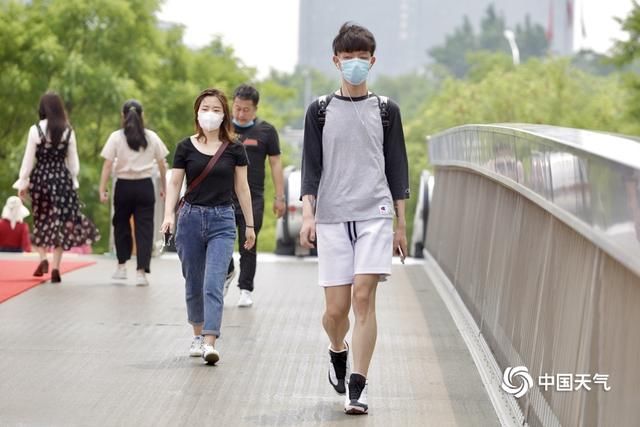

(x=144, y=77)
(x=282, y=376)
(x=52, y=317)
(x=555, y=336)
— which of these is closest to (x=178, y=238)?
(x=282, y=376)

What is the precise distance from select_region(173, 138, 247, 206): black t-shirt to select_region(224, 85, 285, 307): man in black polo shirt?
2946 mm

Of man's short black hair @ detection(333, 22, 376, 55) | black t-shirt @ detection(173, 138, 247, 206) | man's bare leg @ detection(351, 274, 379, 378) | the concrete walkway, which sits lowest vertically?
the concrete walkway

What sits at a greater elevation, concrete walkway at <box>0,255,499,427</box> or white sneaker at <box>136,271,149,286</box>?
concrete walkway at <box>0,255,499,427</box>

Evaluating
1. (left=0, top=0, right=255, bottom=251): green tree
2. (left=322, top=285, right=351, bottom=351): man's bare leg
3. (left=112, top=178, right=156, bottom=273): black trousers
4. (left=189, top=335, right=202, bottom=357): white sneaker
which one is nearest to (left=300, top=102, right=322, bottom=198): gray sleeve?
(left=322, top=285, right=351, bottom=351): man's bare leg

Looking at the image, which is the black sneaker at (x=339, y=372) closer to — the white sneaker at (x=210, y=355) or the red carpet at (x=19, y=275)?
the white sneaker at (x=210, y=355)

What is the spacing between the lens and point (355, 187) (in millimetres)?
8617

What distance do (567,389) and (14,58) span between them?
49.6 m

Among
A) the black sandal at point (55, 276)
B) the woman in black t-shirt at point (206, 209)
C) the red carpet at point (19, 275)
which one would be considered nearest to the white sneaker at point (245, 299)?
the red carpet at point (19, 275)

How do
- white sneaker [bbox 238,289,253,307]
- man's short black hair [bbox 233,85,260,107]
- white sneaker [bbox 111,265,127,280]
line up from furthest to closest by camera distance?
white sneaker [bbox 111,265,127,280] → white sneaker [bbox 238,289,253,307] → man's short black hair [bbox 233,85,260,107]

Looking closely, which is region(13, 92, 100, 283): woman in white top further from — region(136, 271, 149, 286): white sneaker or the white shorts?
the white shorts

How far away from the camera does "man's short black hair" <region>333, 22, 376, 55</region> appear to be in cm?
850

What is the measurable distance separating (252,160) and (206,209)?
11.3ft

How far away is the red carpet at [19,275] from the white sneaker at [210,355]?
3736mm

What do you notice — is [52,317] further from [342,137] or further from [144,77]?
[144,77]
